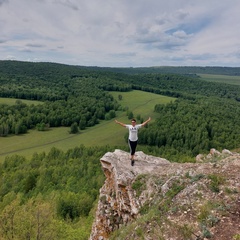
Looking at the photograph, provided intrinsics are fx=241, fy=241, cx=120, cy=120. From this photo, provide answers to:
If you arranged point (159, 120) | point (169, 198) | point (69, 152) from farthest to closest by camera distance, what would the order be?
1. point (159, 120)
2. point (69, 152)
3. point (169, 198)

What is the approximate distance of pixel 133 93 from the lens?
19012 cm

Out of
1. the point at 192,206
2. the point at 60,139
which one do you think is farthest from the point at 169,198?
the point at 60,139

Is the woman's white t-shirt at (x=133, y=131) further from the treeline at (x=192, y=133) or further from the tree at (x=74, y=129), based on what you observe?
the tree at (x=74, y=129)

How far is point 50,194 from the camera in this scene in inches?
2062

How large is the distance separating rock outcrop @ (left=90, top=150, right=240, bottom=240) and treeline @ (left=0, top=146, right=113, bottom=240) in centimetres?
994

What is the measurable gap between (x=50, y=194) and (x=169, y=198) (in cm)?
4405

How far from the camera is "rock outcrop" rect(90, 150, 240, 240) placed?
11.4 metres

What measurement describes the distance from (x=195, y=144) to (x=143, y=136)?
2130 centimetres

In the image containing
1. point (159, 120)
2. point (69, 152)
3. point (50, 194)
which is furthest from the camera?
point (159, 120)

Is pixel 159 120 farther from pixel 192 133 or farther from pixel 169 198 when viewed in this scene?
pixel 169 198

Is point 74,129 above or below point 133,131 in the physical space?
below

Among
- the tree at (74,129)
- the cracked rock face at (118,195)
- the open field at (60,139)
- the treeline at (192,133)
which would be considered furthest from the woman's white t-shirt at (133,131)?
the tree at (74,129)

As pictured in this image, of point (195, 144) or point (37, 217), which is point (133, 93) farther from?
point (37, 217)

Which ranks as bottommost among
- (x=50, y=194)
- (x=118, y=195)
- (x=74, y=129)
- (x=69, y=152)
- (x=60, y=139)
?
(x=60, y=139)
